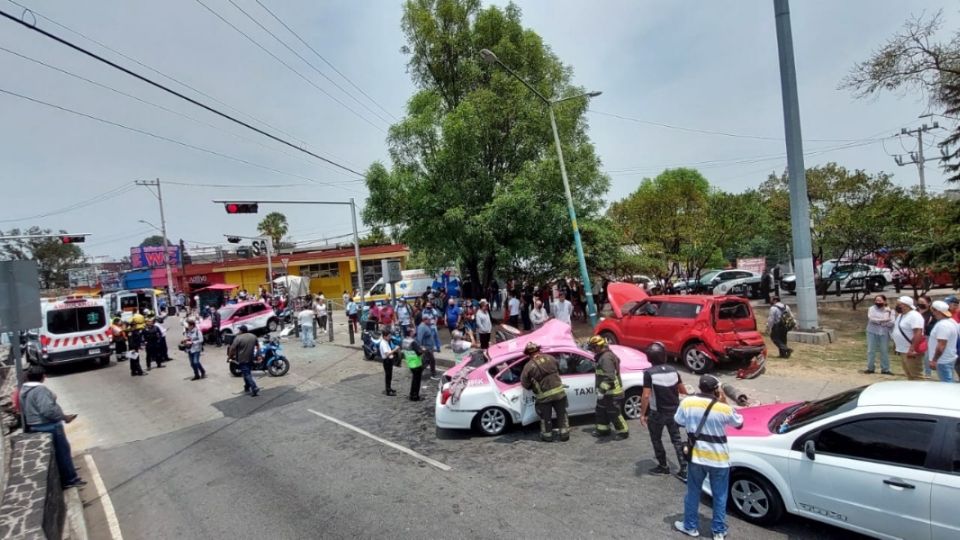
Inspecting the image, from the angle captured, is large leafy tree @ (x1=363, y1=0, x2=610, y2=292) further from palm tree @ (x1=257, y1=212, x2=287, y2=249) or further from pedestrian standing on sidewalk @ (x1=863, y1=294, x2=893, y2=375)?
palm tree @ (x1=257, y1=212, x2=287, y2=249)

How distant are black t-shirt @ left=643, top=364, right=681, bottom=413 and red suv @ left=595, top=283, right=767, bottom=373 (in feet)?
17.5

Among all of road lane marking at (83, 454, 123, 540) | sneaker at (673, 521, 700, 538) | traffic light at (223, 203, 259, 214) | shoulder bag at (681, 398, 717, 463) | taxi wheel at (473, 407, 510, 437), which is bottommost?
road lane marking at (83, 454, 123, 540)

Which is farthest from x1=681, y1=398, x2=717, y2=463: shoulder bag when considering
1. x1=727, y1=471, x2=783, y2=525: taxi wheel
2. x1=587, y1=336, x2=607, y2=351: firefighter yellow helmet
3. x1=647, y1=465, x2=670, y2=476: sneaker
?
x1=587, y1=336, x2=607, y2=351: firefighter yellow helmet

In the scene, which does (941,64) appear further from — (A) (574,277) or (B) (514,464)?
(B) (514,464)

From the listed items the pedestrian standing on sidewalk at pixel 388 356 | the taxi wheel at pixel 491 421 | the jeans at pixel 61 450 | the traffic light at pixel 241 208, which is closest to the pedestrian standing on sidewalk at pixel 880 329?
the taxi wheel at pixel 491 421

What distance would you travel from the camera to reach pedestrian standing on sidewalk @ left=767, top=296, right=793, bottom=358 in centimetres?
1159

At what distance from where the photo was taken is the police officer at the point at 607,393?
23.5 feet

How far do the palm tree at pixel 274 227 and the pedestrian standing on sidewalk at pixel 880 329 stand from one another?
58424 millimetres

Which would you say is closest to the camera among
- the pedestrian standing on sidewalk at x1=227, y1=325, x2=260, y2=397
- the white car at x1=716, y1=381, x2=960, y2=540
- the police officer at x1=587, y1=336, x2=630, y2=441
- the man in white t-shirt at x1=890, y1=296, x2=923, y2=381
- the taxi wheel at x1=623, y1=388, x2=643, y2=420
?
the white car at x1=716, y1=381, x2=960, y2=540

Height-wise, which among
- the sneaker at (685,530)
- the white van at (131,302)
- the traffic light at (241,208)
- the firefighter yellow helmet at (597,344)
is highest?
the traffic light at (241,208)

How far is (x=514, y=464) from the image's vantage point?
22.0ft

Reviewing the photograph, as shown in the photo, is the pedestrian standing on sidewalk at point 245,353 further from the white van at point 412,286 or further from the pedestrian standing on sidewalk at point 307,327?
the white van at point 412,286

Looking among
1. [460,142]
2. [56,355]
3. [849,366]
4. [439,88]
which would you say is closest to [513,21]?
[439,88]

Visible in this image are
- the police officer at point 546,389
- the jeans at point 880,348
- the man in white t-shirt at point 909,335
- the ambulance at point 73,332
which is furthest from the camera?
the ambulance at point 73,332
